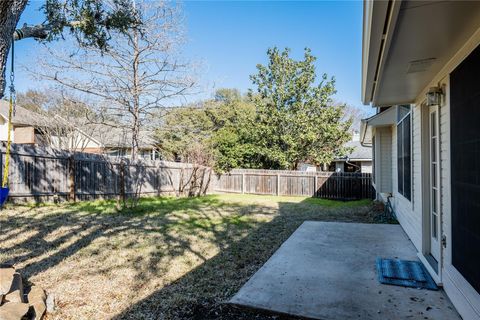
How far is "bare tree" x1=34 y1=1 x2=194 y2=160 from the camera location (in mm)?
12641

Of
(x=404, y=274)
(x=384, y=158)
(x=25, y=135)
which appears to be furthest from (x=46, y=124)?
(x=404, y=274)

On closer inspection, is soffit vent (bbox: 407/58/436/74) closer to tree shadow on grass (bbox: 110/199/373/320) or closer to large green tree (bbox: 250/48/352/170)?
tree shadow on grass (bbox: 110/199/373/320)

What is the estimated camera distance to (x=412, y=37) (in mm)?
2494

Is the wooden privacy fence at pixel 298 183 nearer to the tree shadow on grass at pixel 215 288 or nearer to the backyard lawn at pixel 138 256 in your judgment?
the backyard lawn at pixel 138 256

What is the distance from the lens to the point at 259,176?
16.2 meters

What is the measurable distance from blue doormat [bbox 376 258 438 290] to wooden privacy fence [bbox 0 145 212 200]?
277 inches

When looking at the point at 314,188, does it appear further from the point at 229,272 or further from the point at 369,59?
the point at 369,59

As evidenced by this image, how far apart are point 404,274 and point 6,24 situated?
475cm

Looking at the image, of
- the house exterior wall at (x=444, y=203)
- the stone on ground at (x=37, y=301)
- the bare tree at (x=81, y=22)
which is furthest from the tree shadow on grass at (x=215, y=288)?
the bare tree at (x=81, y=22)

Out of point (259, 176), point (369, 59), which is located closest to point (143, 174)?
point (259, 176)

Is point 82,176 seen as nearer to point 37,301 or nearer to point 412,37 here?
point 37,301

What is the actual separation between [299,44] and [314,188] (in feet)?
25.0

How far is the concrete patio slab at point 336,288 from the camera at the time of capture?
2.83 metres

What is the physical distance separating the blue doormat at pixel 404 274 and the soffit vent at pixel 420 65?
2.27m
